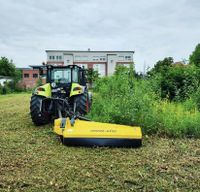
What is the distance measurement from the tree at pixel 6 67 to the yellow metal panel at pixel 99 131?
57.5m

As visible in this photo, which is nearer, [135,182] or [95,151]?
[135,182]

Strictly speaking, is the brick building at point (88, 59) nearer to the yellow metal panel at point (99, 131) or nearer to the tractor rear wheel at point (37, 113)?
the tractor rear wheel at point (37, 113)

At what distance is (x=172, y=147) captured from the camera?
230 inches

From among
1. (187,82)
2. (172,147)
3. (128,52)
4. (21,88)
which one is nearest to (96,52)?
(128,52)

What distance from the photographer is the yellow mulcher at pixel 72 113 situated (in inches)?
230

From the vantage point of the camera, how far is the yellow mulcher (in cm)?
584

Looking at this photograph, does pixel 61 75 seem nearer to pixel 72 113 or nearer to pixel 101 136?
pixel 72 113

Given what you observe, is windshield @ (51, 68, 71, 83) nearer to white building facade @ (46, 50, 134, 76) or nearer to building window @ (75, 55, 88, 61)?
white building facade @ (46, 50, 134, 76)

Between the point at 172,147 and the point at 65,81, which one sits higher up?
the point at 65,81

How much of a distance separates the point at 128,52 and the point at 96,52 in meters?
7.13

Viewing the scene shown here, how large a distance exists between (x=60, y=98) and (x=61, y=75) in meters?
1.44

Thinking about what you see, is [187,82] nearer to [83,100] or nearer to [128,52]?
[83,100]

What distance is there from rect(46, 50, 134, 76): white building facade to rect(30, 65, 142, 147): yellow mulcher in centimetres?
5862

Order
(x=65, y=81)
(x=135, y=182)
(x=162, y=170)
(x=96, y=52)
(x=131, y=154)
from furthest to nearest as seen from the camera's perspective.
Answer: (x=96, y=52)
(x=65, y=81)
(x=131, y=154)
(x=162, y=170)
(x=135, y=182)
